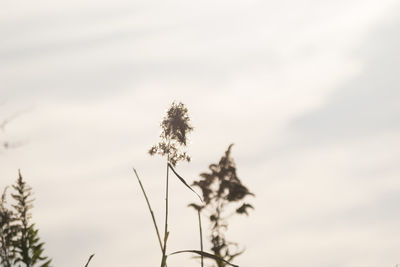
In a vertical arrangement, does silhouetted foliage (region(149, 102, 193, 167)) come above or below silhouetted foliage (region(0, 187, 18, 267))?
above

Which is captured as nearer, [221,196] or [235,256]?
[221,196]

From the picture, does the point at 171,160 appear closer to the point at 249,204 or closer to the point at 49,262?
the point at 249,204

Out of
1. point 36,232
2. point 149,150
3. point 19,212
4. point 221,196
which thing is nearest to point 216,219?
point 221,196

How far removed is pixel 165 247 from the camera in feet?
17.9

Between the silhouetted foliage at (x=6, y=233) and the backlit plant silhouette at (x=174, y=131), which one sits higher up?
the backlit plant silhouette at (x=174, y=131)

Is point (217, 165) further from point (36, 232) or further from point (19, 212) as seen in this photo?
point (36, 232)

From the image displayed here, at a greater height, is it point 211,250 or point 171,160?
point 171,160

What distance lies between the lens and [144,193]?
5.60 metres

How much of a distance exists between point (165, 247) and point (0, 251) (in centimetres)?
195

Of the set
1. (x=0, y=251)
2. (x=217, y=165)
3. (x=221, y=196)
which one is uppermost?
(x=217, y=165)

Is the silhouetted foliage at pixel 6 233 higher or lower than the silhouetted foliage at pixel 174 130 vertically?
lower

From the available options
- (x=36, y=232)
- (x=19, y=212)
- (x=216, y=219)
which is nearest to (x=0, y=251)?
(x=19, y=212)

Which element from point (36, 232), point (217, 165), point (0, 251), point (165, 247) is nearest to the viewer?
Answer: point (0, 251)

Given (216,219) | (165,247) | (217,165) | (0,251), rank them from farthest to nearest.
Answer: (165,247)
(217,165)
(216,219)
(0,251)
